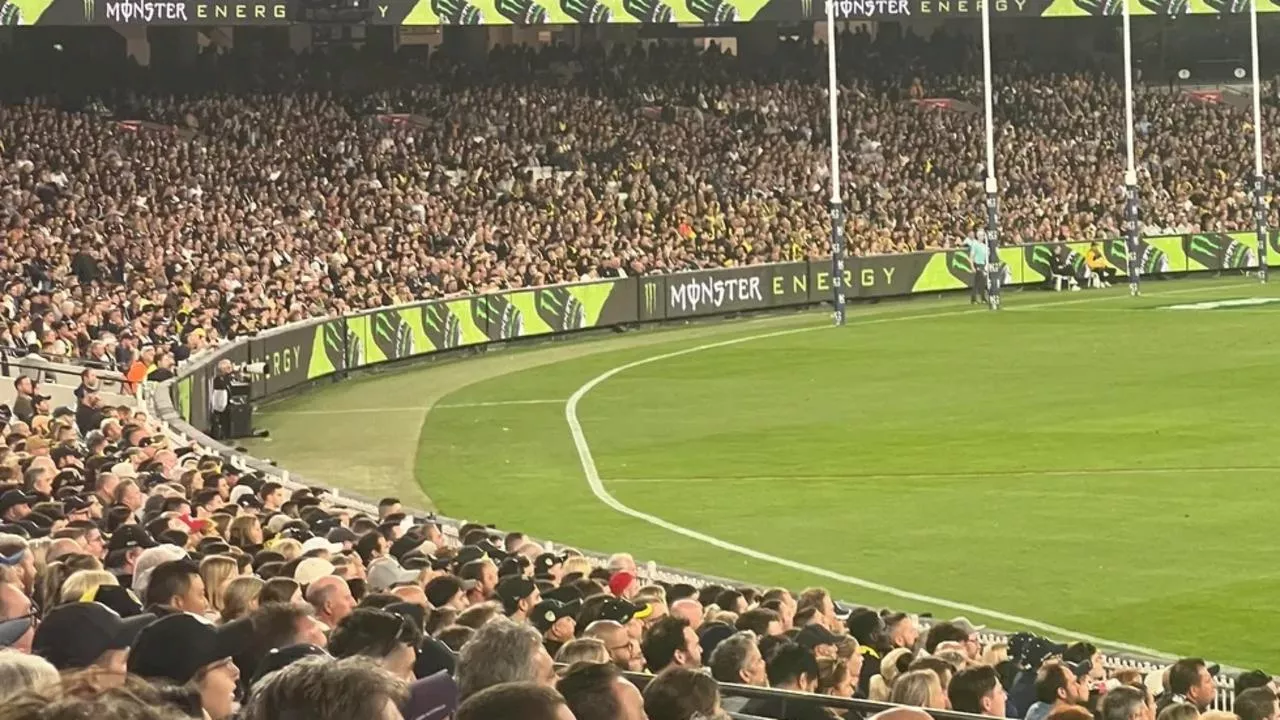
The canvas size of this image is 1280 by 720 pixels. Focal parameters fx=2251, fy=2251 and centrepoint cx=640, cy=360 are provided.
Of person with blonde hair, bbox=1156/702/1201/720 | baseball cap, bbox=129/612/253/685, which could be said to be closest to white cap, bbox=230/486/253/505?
person with blonde hair, bbox=1156/702/1201/720

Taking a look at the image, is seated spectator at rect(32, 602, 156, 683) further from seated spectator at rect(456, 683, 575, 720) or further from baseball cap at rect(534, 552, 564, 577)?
baseball cap at rect(534, 552, 564, 577)

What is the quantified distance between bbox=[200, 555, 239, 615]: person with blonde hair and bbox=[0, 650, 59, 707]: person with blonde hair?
531 centimetres

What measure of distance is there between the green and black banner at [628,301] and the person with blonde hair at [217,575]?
20.7m

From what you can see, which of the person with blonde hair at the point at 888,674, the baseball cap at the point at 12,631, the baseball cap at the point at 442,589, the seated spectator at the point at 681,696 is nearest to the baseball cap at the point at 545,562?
the baseball cap at the point at 442,589

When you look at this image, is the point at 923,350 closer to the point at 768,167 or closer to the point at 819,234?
the point at 819,234

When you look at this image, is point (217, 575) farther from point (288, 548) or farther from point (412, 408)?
point (412, 408)

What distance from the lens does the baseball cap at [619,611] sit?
A: 38.3 ft

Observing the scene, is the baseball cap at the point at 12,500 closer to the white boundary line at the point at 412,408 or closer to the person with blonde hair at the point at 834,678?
the person with blonde hair at the point at 834,678

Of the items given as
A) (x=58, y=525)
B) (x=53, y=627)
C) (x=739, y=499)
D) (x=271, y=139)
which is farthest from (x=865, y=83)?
(x=53, y=627)

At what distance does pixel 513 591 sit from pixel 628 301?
4126 cm

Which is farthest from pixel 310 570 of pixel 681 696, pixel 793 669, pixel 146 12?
pixel 146 12

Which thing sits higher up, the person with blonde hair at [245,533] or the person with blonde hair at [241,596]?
the person with blonde hair at [241,596]

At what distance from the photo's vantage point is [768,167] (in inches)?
2559

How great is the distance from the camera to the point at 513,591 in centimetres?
1356
